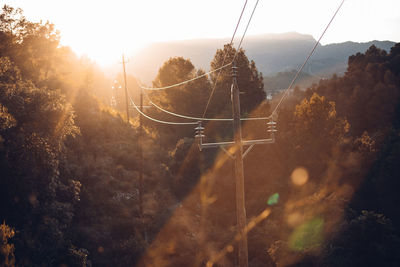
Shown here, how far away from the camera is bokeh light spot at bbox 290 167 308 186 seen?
32.7 meters

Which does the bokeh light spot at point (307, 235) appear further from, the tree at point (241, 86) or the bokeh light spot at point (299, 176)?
the tree at point (241, 86)

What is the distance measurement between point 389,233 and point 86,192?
2230 centimetres

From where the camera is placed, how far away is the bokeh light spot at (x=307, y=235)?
2006 centimetres

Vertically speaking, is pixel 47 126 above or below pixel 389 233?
above

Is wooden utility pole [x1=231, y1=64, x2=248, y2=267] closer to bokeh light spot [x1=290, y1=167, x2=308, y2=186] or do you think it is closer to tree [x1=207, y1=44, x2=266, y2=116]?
bokeh light spot [x1=290, y1=167, x2=308, y2=186]

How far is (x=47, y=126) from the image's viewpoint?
18.0 m

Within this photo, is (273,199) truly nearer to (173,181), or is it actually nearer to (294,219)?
(294,219)

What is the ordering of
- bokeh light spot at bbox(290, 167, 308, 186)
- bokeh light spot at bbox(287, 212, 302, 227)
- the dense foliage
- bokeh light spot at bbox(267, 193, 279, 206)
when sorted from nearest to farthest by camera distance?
the dense foliage < bokeh light spot at bbox(287, 212, 302, 227) < bokeh light spot at bbox(267, 193, 279, 206) < bokeh light spot at bbox(290, 167, 308, 186)

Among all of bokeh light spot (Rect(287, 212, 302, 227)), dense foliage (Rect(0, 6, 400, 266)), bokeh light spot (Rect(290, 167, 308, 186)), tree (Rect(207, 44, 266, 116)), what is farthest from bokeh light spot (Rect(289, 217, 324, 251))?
tree (Rect(207, 44, 266, 116))

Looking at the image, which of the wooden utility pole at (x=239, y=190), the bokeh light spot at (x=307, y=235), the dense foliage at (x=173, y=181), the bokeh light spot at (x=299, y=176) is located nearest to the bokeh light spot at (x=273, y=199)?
the dense foliage at (x=173, y=181)

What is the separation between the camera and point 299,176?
110 feet

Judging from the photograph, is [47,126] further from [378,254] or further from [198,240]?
[378,254]

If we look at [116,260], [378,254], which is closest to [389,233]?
[378,254]

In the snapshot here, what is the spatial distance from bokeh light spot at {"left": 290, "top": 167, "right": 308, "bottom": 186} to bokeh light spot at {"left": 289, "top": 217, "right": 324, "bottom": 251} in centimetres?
942
